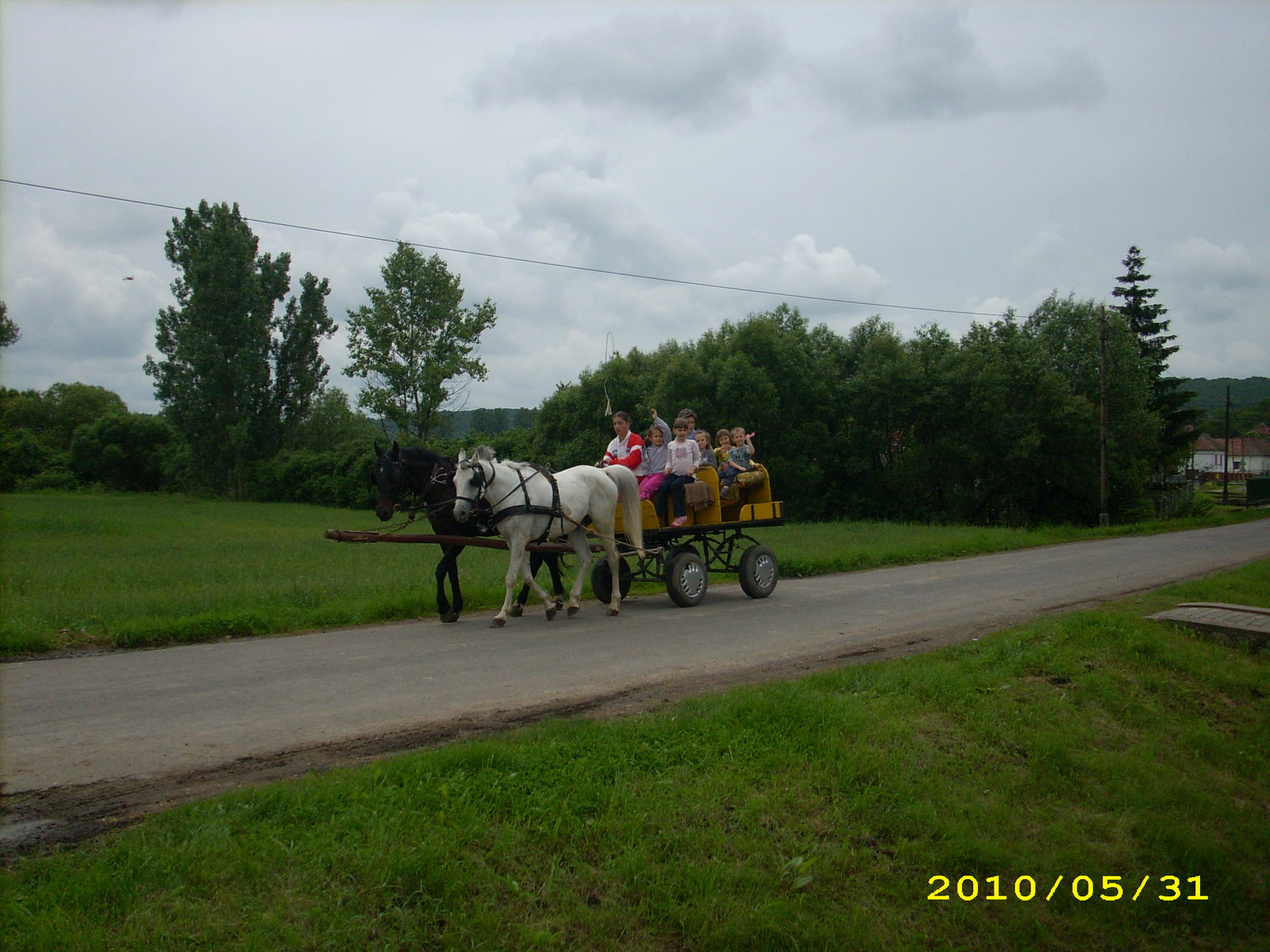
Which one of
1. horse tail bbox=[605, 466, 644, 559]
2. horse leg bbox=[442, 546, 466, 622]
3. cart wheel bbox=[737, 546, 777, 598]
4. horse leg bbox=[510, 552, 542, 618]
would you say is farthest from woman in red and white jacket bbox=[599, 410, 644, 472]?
horse leg bbox=[442, 546, 466, 622]

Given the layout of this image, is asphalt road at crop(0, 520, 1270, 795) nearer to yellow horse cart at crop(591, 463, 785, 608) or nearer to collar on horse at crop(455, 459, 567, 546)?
yellow horse cart at crop(591, 463, 785, 608)

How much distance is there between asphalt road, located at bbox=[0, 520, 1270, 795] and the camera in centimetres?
552

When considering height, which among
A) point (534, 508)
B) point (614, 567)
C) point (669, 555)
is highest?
point (534, 508)

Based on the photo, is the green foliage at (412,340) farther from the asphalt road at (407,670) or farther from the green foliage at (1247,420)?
the green foliage at (1247,420)

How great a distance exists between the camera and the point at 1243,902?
15.6ft

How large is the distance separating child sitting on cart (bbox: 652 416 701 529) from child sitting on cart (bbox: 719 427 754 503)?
61 cm

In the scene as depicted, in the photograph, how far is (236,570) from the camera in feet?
48.7

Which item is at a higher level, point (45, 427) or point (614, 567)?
point (45, 427)

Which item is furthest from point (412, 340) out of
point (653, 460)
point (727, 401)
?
point (653, 460)

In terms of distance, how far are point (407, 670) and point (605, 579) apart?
4822 mm

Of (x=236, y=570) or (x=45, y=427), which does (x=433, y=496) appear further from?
(x=45, y=427)

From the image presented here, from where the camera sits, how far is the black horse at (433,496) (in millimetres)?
10211

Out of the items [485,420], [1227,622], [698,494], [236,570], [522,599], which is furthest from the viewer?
[485,420]
